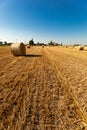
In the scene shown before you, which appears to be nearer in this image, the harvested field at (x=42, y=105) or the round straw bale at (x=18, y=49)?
the harvested field at (x=42, y=105)

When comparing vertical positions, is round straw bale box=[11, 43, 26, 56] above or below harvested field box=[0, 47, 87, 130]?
above

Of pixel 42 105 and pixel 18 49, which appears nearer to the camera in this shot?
pixel 42 105

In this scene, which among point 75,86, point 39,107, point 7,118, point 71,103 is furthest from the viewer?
point 75,86

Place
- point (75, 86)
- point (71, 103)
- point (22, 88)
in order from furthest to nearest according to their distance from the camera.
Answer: point (75, 86) → point (22, 88) → point (71, 103)

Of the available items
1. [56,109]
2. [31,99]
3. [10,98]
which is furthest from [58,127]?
[10,98]

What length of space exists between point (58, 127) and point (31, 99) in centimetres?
159

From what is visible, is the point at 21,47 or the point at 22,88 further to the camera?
the point at 21,47

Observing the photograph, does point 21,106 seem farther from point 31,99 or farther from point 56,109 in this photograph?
point 56,109

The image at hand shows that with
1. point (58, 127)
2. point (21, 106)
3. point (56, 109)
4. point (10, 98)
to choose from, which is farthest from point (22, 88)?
point (58, 127)

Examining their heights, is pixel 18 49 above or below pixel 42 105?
above

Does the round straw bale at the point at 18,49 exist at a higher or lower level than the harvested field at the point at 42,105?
higher

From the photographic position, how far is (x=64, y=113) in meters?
3.91

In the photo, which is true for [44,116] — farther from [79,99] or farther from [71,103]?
[79,99]

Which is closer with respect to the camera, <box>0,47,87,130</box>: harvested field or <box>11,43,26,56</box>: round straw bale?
<box>0,47,87,130</box>: harvested field
